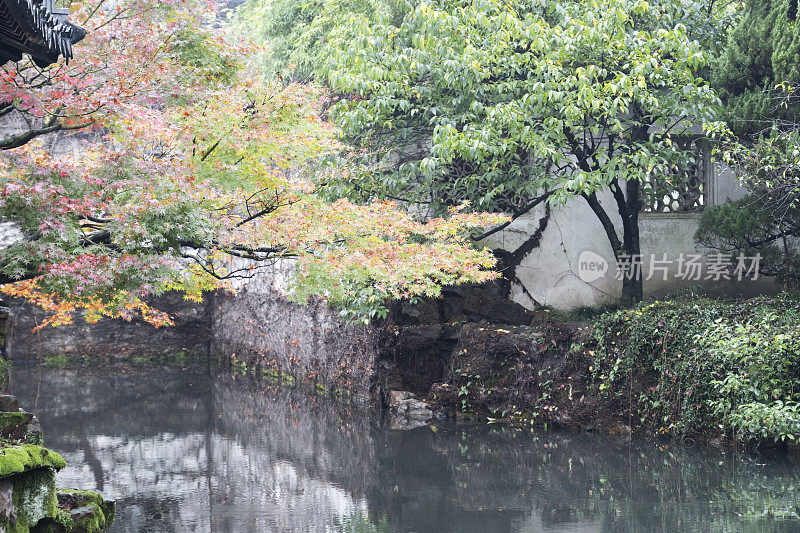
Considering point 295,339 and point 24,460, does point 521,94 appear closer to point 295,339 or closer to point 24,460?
point 295,339

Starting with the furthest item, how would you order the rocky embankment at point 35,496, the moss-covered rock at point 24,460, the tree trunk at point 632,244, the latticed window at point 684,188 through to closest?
1. the latticed window at point 684,188
2. the tree trunk at point 632,244
3. the rocky embankment at point 35,496
4. the moss-covered rock at point 24,460

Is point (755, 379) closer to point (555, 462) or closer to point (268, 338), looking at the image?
point (555, 462)

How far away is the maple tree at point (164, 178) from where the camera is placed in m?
7.84

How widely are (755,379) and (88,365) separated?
1845 cm

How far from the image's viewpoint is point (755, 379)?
9922mm

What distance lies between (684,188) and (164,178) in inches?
422

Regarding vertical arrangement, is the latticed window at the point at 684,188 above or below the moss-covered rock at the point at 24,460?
above

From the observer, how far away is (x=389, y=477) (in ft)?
32.8

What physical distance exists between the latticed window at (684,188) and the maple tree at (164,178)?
472 cm

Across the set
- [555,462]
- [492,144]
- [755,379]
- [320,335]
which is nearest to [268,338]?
[320,335]

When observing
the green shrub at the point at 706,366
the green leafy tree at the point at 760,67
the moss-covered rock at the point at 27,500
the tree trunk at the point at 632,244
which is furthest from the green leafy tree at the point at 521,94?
the moss-covered rock at the point at 27,500

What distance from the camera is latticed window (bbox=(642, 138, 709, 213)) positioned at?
48.6 ft

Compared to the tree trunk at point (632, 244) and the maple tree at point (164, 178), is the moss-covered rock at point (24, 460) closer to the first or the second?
the maple tree at point (164, 178)

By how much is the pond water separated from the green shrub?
55 centimetres
